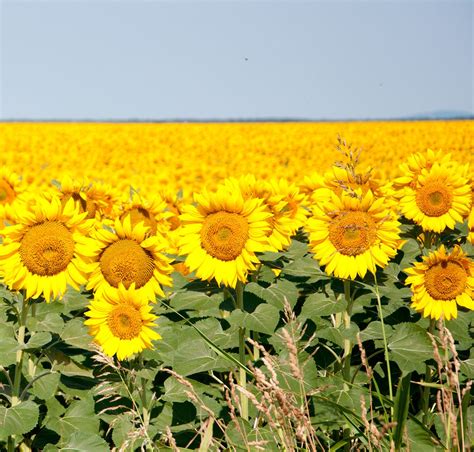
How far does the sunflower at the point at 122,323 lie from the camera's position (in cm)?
358

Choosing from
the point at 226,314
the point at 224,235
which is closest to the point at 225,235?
the point at 224,235

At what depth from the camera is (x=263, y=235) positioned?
388 centimetres

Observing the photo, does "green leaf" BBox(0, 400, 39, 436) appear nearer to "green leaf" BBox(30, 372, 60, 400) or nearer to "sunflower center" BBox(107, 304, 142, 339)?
"green leaf" BBox(30, 372, 60, 400)

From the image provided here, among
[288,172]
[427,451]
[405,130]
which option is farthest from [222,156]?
[427,451]

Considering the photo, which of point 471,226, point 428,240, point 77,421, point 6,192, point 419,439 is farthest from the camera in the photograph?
point 6,192

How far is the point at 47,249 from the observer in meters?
3.90

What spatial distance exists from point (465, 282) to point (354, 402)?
36.4 inches

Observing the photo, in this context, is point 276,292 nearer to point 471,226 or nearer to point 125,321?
point 125,321

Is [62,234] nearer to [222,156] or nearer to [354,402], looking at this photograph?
[354,402]

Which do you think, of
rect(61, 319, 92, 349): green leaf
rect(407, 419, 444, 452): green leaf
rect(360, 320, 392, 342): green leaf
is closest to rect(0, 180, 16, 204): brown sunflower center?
rect(61, 319, 92, 349): green leaf

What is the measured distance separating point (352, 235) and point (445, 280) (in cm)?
57

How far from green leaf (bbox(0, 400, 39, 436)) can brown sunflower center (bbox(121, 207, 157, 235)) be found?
1531mm

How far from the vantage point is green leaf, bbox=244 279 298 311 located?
3977mm

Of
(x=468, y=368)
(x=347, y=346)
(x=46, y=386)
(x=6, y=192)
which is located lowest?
(x=46, y=386)
